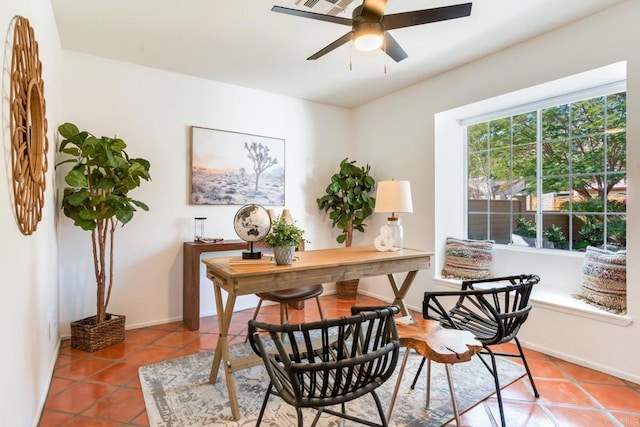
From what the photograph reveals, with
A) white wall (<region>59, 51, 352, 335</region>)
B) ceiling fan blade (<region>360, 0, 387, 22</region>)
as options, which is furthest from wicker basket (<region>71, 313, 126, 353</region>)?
ceiling fan blade (<region>360, 0, 387, 22</region>)

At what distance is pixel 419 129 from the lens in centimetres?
402

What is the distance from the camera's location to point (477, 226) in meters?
3.98

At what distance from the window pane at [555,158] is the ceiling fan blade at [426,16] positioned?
6.75ft

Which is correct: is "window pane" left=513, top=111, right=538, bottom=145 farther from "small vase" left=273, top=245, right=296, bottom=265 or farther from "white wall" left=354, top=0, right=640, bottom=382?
"small vase" left=273, top=245, right=296, bottom=265

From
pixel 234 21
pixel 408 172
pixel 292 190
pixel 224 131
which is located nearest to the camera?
pixel 234 21

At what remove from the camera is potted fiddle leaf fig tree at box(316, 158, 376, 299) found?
4426 millimetres

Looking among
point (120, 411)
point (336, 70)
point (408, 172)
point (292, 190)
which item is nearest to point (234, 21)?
point (336, 70)

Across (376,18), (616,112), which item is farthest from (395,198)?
(616,112)

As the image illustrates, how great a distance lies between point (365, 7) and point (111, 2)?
1.87m

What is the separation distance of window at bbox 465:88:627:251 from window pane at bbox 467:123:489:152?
1 cm

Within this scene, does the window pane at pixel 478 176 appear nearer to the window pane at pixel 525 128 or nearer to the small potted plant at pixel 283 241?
the window pane at pixel 525 128

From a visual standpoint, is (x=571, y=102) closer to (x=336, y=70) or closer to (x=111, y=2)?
(x=336, y=70)

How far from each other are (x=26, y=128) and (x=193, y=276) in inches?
Result: 79.2

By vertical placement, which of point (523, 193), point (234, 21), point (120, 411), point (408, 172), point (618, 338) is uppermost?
point (234, 21)
